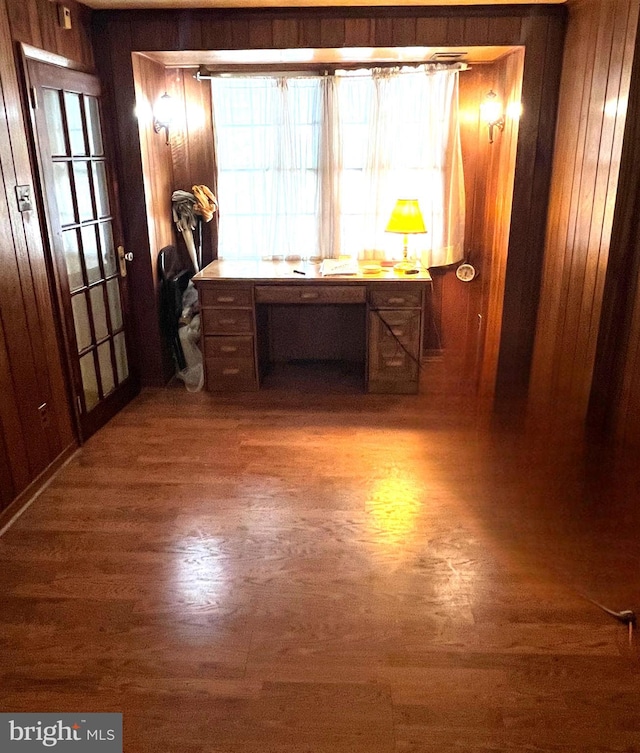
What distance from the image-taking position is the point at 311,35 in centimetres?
318

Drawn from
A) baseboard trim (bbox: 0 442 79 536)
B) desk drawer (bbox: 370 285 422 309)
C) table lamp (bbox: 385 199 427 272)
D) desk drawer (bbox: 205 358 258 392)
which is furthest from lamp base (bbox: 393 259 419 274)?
baseboard trim (bbox: 0 442 79 536)

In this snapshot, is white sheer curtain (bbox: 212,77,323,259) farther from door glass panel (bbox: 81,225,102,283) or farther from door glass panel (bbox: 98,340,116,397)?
door glass panel (bbox: 98,340,116,397)

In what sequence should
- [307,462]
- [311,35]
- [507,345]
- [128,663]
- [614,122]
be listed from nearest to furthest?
[507,345] < [128,663] < [614,122] < [307,462] < [311,35]

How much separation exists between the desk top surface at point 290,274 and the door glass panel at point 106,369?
0.64 m

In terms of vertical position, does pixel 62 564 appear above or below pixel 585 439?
below

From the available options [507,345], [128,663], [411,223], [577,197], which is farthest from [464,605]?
[411,223]

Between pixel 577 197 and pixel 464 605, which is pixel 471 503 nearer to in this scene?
pixel 464 605

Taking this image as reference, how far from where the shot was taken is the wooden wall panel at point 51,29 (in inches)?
97.7

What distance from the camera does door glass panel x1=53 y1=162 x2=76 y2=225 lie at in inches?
111

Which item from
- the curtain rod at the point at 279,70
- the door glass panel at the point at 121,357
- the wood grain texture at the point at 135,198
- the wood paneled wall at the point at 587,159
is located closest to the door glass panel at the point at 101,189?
the wood grain texture at the point at 135,198

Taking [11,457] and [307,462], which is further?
[307,462]

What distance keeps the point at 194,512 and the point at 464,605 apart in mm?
1125

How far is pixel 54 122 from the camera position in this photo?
2.79m

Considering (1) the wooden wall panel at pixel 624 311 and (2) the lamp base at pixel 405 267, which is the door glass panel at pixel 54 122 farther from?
(1) the wooden wall panel at pixel 624 311
